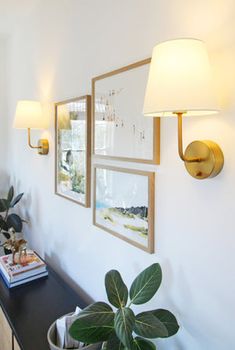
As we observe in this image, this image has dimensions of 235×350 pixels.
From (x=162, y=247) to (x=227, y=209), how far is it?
332 mm

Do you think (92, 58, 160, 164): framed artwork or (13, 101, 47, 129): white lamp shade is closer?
(92, 58, 160, 164): framed artwork

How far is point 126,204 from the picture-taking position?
4.02 feet

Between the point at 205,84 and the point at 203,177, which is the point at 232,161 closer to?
the point at 203,177

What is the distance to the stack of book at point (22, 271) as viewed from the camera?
1.70m

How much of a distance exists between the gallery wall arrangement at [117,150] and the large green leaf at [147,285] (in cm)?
16

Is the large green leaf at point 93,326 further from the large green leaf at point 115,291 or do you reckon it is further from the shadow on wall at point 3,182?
the shadow on wall at point 3,182

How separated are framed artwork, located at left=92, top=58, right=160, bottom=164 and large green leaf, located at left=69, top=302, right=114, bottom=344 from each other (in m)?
0.57

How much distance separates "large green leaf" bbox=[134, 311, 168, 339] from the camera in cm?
82

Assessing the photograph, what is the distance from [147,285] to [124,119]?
663 mm

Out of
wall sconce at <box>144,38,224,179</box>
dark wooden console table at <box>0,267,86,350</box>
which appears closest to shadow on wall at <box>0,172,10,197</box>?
dark wooden console table at <box>0,267,86,350</box>

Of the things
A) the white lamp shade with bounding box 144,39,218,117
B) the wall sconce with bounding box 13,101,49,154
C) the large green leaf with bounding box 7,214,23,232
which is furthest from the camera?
the large green leaf with bounding box 7,214,23,232

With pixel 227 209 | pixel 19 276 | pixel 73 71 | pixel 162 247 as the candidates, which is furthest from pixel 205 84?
pixel 19 276

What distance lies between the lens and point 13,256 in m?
1.86

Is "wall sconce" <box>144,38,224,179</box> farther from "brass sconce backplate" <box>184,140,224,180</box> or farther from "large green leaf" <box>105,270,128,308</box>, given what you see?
"large green leaf" <box>105,270,128,308</box>
